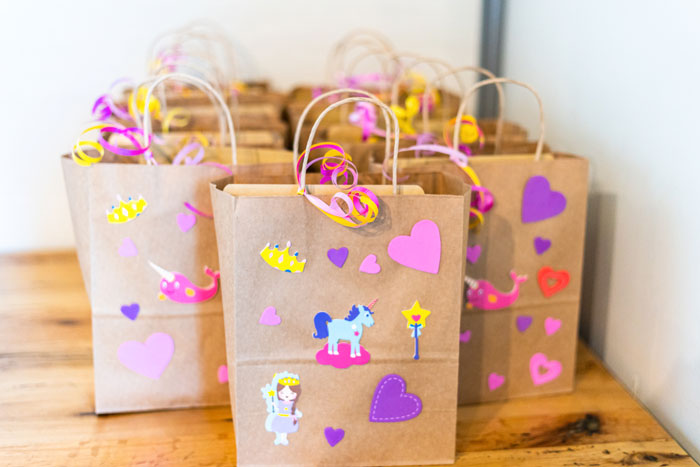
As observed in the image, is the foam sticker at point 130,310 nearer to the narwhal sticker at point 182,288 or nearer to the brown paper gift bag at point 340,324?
the narwhal sticker at point 182,288

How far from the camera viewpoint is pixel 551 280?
1170mm

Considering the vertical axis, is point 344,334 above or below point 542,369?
above

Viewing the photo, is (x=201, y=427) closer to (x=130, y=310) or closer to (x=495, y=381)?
(x=130, y=310)

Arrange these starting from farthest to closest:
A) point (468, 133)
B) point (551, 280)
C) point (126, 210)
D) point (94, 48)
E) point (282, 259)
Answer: point (94, 48)
point (468, 133)
point (551, 280)
point (126, 210)
point (282, 259)

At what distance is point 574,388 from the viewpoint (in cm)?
123

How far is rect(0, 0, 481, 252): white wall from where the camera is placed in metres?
1.84

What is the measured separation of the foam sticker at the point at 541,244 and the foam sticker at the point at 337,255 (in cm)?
38

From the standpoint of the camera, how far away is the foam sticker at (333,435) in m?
0.99

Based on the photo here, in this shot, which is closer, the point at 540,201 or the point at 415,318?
the point at 415,318

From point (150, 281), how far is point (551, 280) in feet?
2.19

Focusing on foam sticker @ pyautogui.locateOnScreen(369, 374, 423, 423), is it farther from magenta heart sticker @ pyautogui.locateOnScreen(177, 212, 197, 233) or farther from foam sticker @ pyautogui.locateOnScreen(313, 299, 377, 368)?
magenta heart sticker @ pyautogui.locateOnScreen(177, 212, 197, 233)

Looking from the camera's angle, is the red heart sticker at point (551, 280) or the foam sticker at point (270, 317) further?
the red heart sticker at point (551, 280)

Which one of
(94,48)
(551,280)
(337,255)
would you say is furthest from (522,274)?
(94,48)

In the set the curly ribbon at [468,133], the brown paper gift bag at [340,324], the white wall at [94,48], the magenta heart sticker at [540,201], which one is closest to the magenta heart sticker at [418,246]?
the brown paper gift bag at [340,324]
